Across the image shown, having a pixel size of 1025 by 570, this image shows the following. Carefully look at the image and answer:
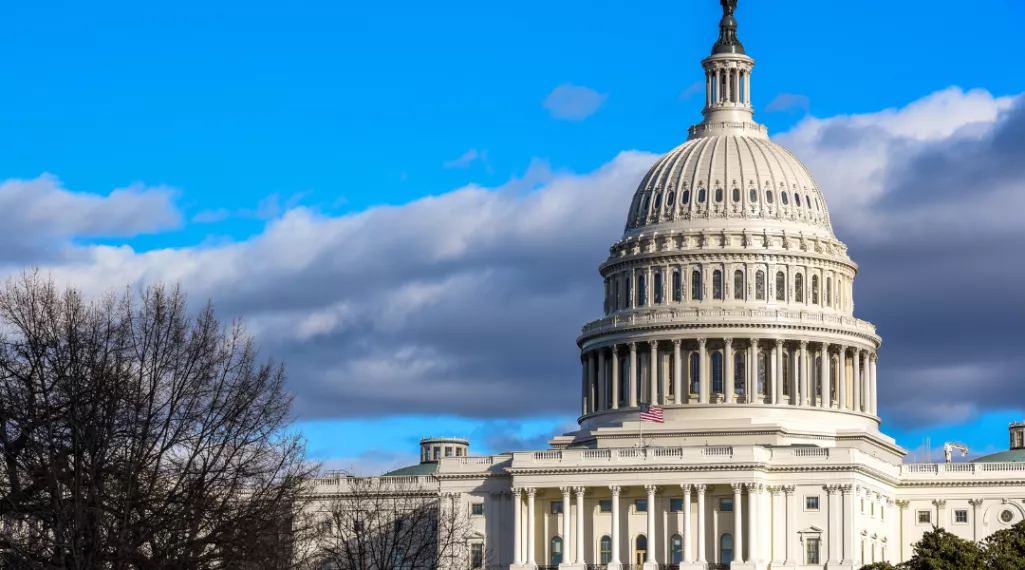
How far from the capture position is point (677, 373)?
7269 inches

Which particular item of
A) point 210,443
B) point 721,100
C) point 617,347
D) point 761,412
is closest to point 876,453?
point 761,412

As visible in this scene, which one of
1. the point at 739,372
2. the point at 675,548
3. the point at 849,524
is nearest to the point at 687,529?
the point at 675,548

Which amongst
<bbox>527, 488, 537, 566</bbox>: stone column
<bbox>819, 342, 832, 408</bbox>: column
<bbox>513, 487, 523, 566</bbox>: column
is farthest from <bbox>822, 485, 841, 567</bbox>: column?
<bbox>513, 487, 523, 566</bbox>: column

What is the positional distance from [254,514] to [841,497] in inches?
3698

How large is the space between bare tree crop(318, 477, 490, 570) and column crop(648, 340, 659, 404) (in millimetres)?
19824

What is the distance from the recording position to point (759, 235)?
188750 mm

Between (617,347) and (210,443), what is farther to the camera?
(617,347)

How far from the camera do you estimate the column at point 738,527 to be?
161 metres

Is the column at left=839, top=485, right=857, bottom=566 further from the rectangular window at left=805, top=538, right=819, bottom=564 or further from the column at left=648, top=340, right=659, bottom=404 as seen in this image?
the column at left=648, top=340, right=659, bottom=404

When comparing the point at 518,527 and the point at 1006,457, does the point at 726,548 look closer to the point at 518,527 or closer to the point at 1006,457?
the point at 518,527

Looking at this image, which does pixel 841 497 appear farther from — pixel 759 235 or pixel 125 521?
pixel 125 521

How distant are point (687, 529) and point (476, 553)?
56.3 feet

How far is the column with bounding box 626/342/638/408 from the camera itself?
186238 millimetres

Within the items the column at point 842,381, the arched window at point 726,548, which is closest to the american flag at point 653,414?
the column at point 842,381
